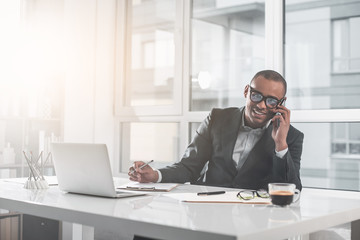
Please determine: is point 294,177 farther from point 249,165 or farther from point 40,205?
point 40,205

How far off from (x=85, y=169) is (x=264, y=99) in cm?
106

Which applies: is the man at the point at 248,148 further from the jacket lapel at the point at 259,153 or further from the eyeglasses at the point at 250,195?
the eyeglasses at the point at 250,195

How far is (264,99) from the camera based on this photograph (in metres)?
2.48

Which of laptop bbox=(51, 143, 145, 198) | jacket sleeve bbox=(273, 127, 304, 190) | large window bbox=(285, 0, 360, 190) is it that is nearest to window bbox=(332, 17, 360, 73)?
large window bbox=(285, 0, 360, 190)

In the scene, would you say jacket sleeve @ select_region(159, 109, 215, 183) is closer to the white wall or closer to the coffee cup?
the coffee cup

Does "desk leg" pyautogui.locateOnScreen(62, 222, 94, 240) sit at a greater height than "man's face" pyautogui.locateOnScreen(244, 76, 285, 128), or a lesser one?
lesser

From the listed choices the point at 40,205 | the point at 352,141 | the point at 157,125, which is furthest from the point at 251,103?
the point at 157,125

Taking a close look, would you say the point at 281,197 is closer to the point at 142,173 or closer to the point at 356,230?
the point at 356,230

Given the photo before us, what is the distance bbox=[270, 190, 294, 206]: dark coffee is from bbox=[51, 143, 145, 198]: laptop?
1.75ft

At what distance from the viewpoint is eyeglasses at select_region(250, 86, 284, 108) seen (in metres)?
2.44

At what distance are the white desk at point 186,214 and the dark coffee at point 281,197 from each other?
0.09ft

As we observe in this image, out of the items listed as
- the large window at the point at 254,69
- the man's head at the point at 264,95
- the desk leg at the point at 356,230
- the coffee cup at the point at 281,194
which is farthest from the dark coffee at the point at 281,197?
the large window at the point at 254,69

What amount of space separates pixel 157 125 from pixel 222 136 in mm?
1481

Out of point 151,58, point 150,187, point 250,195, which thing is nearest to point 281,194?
point 250,195
